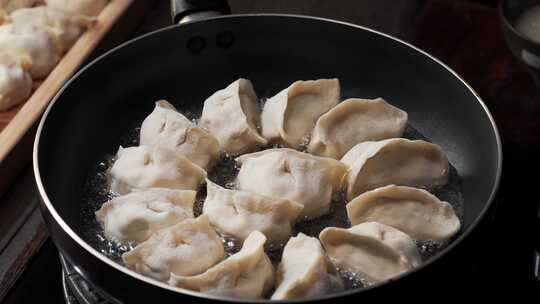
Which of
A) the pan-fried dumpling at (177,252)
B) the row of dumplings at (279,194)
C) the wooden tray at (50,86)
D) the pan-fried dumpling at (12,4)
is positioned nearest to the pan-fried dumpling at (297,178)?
the row of dumplings at (279,194)

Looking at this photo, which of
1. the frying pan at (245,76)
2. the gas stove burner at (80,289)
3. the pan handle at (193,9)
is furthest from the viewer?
the pan handle at (193,9)

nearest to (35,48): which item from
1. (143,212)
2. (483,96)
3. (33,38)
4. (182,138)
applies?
(33,38)

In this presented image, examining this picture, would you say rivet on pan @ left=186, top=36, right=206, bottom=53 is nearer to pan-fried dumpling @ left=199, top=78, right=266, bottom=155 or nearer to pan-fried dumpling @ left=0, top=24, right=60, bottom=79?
pan-fried dumpling @ left=199, top=78, right=266, bottom=155

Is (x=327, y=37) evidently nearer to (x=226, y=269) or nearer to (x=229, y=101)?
(x=229, y=101)

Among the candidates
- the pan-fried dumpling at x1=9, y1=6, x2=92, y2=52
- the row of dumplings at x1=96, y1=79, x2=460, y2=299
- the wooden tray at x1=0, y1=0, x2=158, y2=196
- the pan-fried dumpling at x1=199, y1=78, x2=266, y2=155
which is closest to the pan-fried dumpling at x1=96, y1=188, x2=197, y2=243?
the row of dumplings at x1=96, y1=79, x2=460, y2=299

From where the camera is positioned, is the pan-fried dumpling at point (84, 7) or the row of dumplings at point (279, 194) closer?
the row of dumplings at point (279, 194)

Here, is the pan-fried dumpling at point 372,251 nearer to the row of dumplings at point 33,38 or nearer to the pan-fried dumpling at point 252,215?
the pan-fried dumpling at point 252,215

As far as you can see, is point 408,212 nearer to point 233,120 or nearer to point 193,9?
point 233,120
